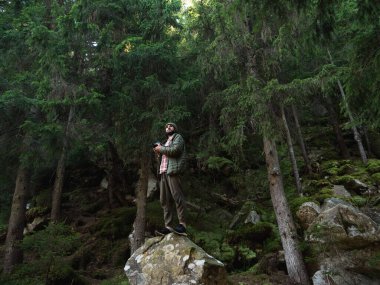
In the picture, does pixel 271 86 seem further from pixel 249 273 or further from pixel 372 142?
pixel 372 142

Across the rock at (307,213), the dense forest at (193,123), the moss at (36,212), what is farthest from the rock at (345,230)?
the moss at (36,212)

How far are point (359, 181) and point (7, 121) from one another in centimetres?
1419

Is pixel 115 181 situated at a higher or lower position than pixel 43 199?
higher

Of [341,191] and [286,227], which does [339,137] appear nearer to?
[341,191]

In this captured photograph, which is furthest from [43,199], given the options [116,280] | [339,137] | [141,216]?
[339,137]

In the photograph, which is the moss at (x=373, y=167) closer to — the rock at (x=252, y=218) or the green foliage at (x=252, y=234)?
the rock at (x=252, y=218)

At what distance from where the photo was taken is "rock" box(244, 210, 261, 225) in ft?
38.3

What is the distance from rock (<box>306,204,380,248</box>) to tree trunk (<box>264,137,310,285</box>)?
67 centimetres

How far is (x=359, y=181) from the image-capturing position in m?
13.3

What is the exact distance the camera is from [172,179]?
22.0 ft

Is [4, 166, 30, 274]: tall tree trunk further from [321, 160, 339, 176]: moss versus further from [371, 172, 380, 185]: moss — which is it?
[371, 172, 380, 185]: moss

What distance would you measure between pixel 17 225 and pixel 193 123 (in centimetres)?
780

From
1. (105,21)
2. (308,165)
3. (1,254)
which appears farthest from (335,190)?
(1,254)

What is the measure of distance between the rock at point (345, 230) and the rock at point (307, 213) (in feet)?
2.60
